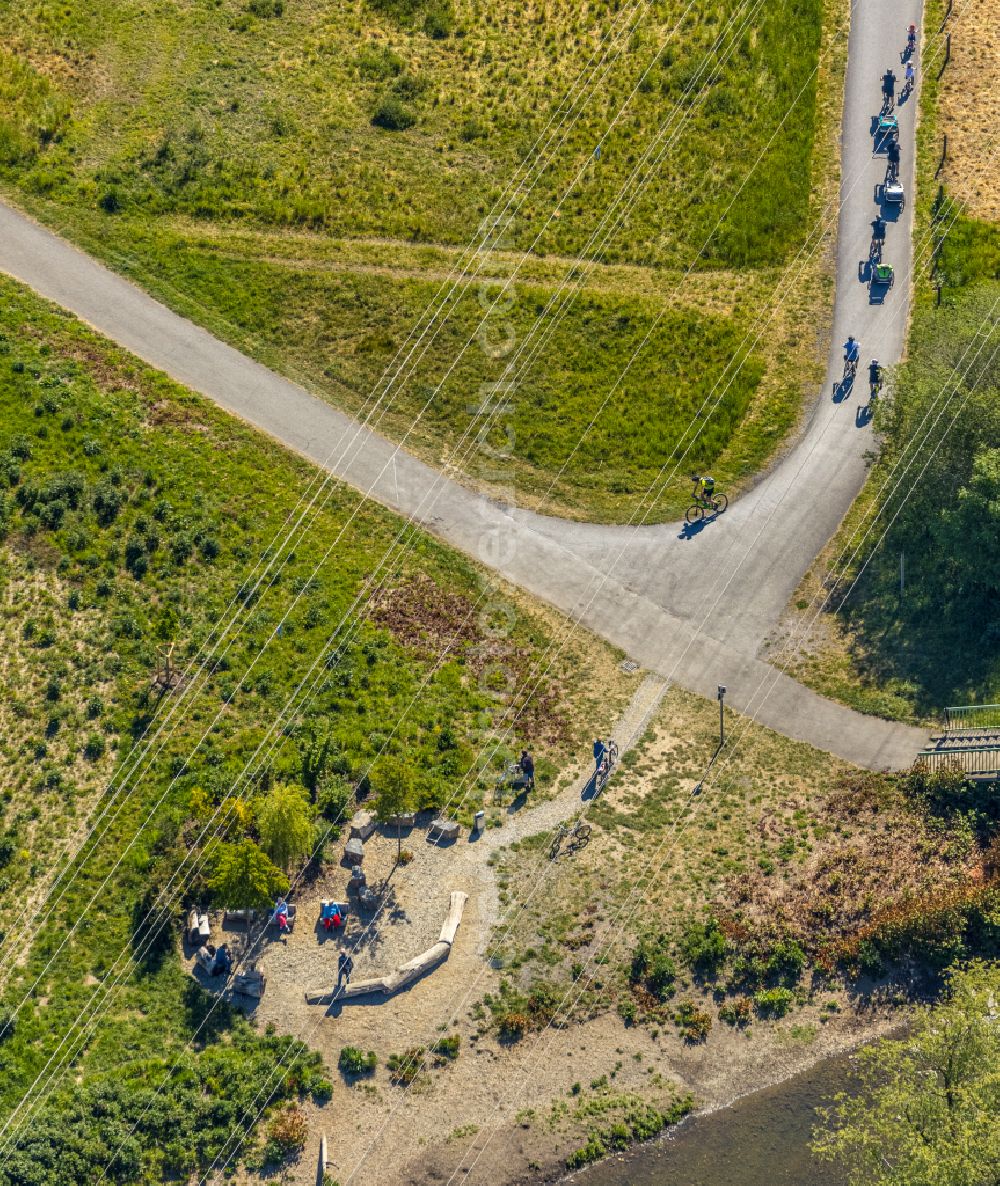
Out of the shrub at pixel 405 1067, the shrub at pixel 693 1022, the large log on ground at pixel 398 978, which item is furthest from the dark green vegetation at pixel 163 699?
the shrub at pixel 693 1022

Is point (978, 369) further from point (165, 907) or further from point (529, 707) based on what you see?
point (165, 907)

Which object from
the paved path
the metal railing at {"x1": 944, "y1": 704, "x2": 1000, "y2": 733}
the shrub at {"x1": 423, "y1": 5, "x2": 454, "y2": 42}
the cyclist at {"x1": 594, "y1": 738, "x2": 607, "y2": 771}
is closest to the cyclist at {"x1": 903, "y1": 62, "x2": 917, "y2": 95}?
the paved path

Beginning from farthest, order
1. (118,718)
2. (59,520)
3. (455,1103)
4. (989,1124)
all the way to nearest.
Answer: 1. (59,520)
2. (118,718)
3. (455,1103)
4. (989,1124)

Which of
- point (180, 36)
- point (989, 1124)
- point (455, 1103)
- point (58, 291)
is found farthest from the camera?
point (180, 36)

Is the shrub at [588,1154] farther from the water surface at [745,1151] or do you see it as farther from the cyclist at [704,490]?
the cyclist at [704,490]

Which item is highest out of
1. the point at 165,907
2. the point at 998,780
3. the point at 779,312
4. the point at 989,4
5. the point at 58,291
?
the point at 989,4

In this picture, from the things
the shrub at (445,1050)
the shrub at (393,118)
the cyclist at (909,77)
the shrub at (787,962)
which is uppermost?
the cyclist at (909,77)

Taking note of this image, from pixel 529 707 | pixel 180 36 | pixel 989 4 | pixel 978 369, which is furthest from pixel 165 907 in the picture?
pixel 989 4
